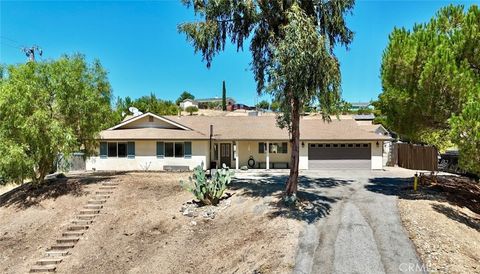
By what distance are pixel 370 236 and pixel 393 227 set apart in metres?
1.27

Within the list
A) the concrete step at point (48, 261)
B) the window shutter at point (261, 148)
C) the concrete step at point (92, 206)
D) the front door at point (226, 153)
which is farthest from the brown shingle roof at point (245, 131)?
the concrete step at point (48, 261)

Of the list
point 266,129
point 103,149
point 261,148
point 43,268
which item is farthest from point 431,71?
point 103,149

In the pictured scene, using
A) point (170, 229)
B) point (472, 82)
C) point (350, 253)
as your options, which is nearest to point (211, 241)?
point (170, 229)

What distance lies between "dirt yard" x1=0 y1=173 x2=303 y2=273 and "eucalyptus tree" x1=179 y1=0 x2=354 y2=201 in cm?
276

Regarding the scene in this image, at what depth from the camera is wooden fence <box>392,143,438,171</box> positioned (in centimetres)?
2611

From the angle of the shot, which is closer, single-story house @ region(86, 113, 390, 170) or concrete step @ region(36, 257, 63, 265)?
concrete step @ region(36, 257, 63, 265)

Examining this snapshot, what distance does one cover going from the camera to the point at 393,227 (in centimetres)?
1187

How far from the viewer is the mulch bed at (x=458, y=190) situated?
15.4m

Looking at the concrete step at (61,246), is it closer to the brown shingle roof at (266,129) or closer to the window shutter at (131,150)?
the window shutter at (131,150)

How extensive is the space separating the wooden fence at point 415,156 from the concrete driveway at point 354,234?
950 centimetres

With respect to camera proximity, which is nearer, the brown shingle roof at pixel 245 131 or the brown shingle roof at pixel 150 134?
the brown shingle roof at pixel 150 134

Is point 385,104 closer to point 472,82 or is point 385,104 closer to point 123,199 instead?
point 472,82

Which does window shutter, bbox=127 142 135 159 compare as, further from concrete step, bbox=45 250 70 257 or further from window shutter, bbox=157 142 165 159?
concrete step, bbox=45 250 70 257

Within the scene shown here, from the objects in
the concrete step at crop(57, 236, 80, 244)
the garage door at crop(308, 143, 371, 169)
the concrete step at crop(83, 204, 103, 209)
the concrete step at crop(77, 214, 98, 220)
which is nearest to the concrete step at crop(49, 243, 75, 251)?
the concrete step at crop(57, 236, 80, 244)
